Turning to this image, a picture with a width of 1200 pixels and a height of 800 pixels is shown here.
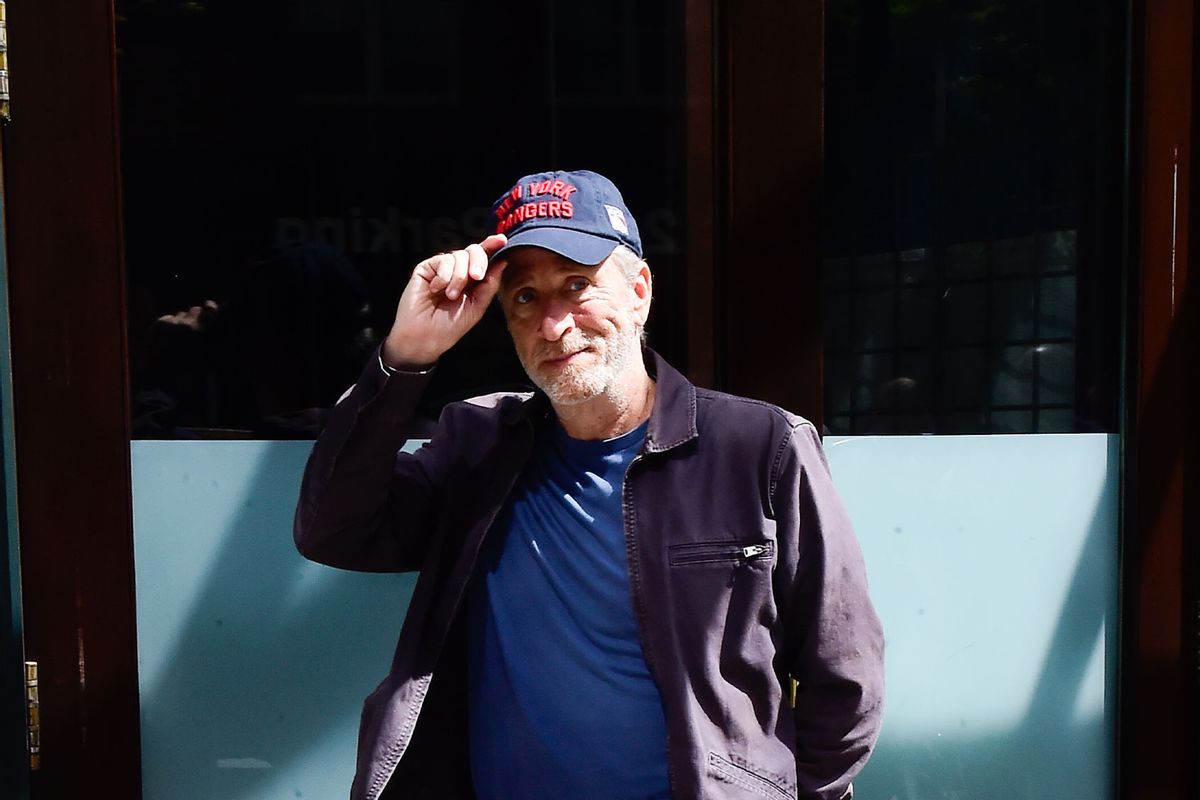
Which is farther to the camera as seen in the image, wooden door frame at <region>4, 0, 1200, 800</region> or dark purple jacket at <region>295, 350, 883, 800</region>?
wooden door frame at <region>4, 0, 1200, 800</region>

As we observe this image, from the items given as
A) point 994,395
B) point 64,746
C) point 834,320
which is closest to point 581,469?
point 834,320

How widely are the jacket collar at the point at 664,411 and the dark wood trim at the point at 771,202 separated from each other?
0.83 m

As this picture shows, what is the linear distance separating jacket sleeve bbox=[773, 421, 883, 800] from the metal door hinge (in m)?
1.89

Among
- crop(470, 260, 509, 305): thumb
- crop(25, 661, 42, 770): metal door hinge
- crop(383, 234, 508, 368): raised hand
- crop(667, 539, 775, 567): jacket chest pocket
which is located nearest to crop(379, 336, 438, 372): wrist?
crop(383, 234, 508, 368): raised hand

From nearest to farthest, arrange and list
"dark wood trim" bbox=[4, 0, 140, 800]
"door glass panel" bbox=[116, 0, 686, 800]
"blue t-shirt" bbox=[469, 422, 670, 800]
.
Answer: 1. "blue t-shirt" bbox=[469, 422, 670, 800]
2. "dark wood trim" bbox=[4, 0, 140, 800]
3. "door glass panel" bbox=[116, 0, 686, 800]

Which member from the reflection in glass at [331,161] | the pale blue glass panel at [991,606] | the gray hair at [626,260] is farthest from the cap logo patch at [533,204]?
the pale blue glass panel at [991,606]

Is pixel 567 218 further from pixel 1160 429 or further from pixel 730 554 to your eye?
pixel 1160 429

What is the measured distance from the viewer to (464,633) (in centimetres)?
202

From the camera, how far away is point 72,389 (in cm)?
279

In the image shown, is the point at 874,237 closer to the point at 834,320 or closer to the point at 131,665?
the point at 834,320

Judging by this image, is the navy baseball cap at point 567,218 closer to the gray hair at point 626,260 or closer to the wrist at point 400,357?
the gray hair at point 626,260

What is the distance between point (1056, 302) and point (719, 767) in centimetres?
173

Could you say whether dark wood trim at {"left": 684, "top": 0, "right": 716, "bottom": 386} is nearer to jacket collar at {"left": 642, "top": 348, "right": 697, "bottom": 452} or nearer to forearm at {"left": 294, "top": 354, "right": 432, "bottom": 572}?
jacket collar at {"left": 642, "top": 348, "right": 697, "bottom": 452}

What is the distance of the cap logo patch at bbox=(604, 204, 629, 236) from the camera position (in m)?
2.00
